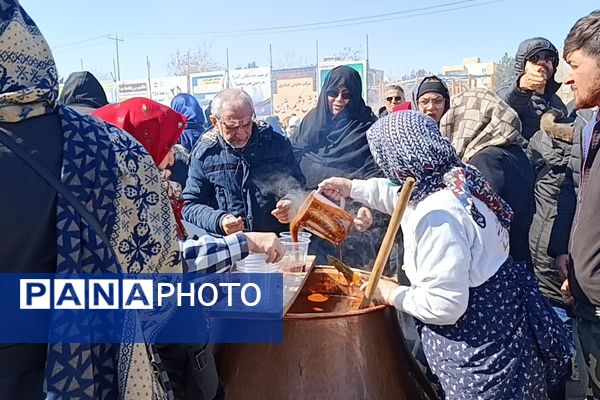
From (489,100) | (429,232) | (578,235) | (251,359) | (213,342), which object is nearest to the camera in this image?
(429,232)

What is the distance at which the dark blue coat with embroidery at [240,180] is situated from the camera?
3.11 m

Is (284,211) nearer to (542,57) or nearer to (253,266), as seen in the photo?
(253,266)

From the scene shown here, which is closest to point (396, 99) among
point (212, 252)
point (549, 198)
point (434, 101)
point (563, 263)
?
point (434, 101)

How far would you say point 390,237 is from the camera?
1729mm

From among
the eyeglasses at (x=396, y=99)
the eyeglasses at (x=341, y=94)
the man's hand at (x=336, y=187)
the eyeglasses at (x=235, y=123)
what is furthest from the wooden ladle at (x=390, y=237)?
the eyeglasses at (x=396, y=99)

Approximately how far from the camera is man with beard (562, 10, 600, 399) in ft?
6.52

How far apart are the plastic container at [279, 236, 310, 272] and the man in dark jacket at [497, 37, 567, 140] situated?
7.46 ft

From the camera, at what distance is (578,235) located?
207 centimetres

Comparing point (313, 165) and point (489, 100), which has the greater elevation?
point (489, 100)

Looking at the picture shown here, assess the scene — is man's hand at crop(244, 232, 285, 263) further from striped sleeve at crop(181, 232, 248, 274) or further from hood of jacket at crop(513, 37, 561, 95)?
hood of jacket at crop(513, 37, 561, 95)

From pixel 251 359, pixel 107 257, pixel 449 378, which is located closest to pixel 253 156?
pixel 251 359

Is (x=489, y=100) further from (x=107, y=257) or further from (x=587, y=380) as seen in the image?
(x=107, y=257)

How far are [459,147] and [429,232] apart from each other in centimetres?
148

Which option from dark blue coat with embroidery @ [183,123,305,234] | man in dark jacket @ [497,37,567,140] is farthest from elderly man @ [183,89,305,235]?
man in dark jacket @ [497,37,567,140]
